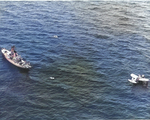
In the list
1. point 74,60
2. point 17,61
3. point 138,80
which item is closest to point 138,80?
point 138,80

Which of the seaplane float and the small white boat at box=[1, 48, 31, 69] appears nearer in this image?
the seaplane float

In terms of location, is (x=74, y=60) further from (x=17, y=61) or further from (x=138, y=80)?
(x=138, y=80)

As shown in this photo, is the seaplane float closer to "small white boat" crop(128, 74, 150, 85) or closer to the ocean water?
"small white boat" crop(128, 74, 150, 85)

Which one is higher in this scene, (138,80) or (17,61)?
(17,61)

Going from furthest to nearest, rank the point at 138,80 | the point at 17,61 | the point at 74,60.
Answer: the point at 74,60 → the point at 17,61 → the point at 138,80

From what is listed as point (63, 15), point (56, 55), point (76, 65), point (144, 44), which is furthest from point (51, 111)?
point (63, 15)

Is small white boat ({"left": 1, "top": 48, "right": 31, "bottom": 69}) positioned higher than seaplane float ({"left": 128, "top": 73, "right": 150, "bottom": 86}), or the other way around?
small white boat ({"left": 1, "top": 48, "right": 31, "bottom": 69})

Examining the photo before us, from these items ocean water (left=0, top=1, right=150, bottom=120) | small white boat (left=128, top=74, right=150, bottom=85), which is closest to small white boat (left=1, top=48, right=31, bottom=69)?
ocean water (left=0, top=1, right=150, bottom=120)

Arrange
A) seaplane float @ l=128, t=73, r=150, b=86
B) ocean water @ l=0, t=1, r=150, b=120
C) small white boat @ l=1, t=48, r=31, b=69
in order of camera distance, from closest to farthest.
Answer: ocean water @ l=0, t=1, r=150, b=120 < seaplane float @ l=128, t=73, r=150, b=86 < small white boat @ l=1, t=48, r=31, b=69

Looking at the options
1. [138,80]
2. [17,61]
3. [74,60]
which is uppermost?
[74,60]

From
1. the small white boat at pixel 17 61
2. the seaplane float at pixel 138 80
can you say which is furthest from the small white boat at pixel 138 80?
the small white boat at pixel 17 61
